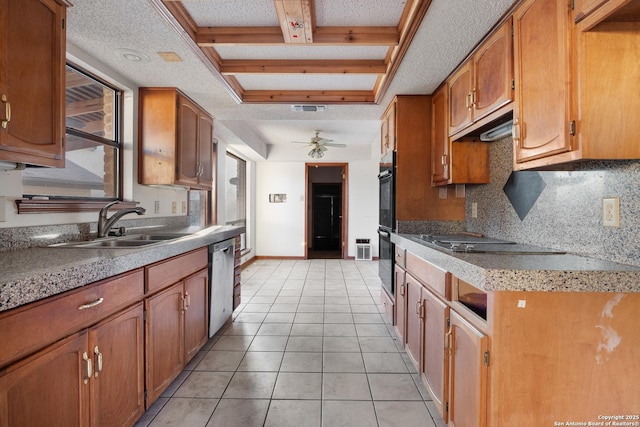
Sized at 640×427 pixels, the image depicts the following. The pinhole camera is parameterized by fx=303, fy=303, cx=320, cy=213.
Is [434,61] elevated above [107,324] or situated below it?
above

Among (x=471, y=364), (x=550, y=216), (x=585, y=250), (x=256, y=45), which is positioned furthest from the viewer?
(x=256, y=45)

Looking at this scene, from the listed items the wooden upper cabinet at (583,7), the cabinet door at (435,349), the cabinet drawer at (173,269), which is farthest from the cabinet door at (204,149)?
the wooden upper cabinet at (583,7)

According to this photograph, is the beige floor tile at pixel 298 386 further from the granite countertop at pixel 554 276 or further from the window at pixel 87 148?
the window at pixel 87 148

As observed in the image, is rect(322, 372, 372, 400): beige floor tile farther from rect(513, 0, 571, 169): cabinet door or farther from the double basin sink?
rect(513, 0, 571, 169): cabinet door

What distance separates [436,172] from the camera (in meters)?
2.60

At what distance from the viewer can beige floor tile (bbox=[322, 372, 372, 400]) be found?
1844 millimetres

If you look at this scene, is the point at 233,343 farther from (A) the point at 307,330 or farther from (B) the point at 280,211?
(B) the point at 280,211

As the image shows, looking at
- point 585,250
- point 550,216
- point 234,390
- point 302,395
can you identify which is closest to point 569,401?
point 585,250

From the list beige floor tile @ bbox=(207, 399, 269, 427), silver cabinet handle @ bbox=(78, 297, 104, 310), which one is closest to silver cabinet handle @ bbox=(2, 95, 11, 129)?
silver cabinet handle @ bbox=(78, 297, 104, 310)

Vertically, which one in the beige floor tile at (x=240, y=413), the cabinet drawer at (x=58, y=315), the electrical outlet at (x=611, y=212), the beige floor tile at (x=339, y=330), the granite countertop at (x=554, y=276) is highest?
the electrical outlet at (x=611, y=212)

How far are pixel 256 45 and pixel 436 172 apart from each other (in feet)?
5.62

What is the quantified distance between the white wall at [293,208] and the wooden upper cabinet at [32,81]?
16.5 feet

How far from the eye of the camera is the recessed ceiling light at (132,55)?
1.97m

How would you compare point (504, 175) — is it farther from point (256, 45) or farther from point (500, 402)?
point (256, 45)
